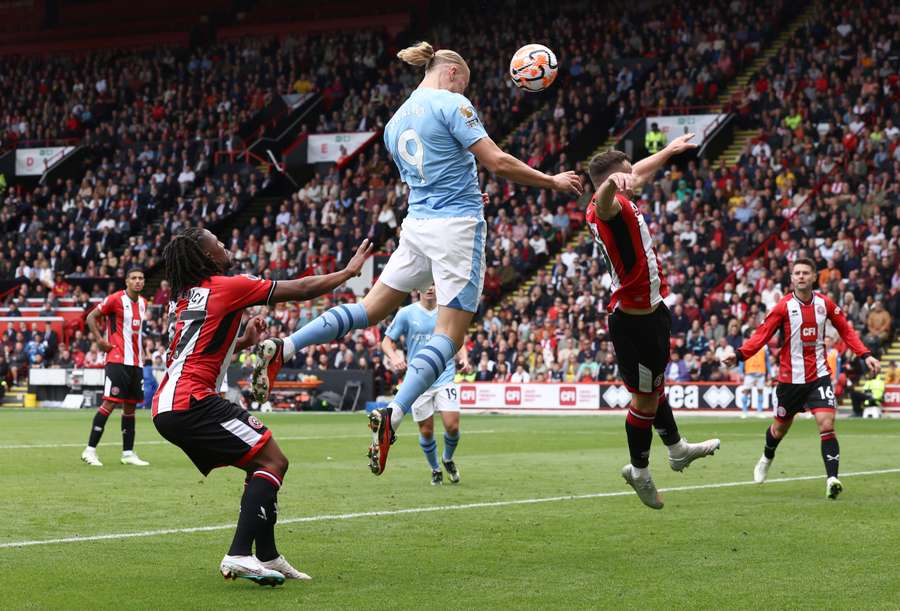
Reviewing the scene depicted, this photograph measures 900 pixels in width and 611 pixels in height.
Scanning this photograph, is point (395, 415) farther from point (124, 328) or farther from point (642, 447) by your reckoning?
point (124, 328)

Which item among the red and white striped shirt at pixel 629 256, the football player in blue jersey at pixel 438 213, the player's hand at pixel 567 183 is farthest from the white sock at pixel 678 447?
the player's hand at pixel 567 183

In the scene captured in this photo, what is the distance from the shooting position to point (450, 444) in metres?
14.7

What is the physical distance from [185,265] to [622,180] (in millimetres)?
3015

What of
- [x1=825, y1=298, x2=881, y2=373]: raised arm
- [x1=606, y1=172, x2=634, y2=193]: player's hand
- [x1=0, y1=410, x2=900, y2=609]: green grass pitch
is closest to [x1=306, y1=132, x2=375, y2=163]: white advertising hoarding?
[x1=0, y1=410, x2=900, y2=609]: green grass pitch

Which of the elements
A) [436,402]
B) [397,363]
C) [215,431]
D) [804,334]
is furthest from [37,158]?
[215,431]

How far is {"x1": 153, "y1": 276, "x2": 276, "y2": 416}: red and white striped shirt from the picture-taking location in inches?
297

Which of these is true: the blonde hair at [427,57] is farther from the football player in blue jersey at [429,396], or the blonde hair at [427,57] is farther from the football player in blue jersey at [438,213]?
the football player in blue jersey at [429,396]

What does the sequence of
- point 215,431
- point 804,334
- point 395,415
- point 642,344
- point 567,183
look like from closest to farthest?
1. point 215,431
2. point 395,415
3. point 567,183
4. point 642,344
5. point 804,334

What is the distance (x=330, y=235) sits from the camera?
41219 millimetres

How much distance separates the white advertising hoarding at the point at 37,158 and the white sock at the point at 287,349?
4509 centimetres

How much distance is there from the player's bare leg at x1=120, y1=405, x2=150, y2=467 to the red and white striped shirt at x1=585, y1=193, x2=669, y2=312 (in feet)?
28.8

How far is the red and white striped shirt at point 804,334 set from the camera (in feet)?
44.1

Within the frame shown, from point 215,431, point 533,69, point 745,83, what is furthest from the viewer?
point 745,83

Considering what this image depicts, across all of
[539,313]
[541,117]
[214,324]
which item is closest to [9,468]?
[214,324]
